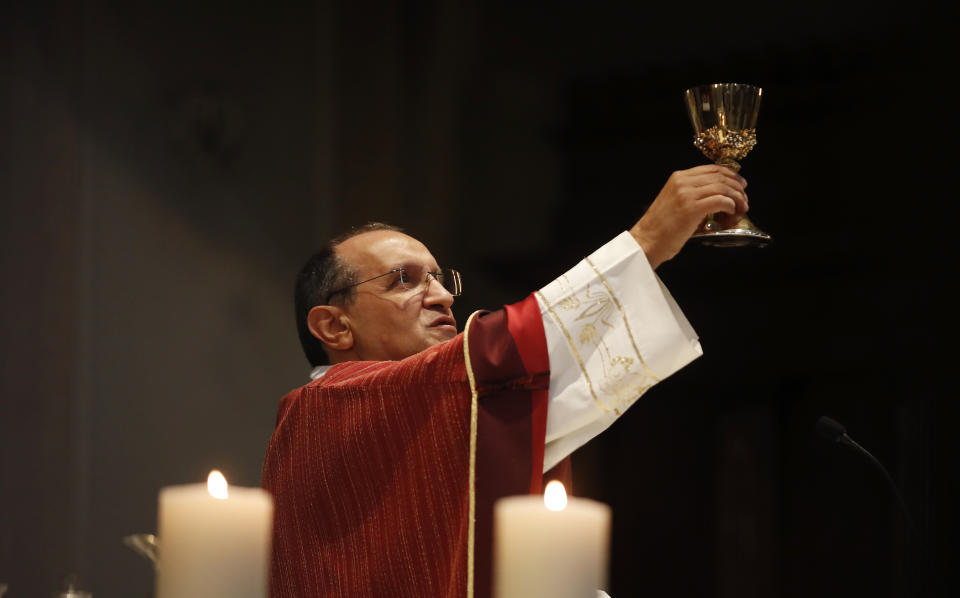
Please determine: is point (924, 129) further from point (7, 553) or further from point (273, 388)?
point (7, 553)

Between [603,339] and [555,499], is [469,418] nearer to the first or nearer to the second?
[603,339]

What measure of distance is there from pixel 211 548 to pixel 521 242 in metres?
3.63

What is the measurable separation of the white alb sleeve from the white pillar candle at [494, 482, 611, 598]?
1.06 metres

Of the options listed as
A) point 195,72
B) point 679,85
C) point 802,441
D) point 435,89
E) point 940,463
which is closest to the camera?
point 940,463

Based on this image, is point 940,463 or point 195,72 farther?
point 195,72

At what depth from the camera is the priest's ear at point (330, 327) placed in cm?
258

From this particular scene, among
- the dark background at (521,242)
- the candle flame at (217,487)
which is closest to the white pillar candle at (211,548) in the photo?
the candle flame at (217,487)

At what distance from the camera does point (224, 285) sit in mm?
4570

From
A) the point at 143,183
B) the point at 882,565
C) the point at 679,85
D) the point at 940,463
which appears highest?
the point at 679,85

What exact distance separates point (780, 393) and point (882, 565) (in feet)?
2.07

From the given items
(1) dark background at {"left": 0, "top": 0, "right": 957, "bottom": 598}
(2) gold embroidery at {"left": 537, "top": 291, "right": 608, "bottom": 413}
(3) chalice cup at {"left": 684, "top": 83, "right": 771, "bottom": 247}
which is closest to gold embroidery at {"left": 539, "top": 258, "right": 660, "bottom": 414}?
(2) gold embroidery at {"left": 537, "top": 291, "right": 608, "bottom": 413}

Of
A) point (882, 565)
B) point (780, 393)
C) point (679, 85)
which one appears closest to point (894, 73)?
point (679, 85)

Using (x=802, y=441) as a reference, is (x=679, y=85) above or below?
above

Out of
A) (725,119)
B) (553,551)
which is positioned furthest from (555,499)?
(725,119)
